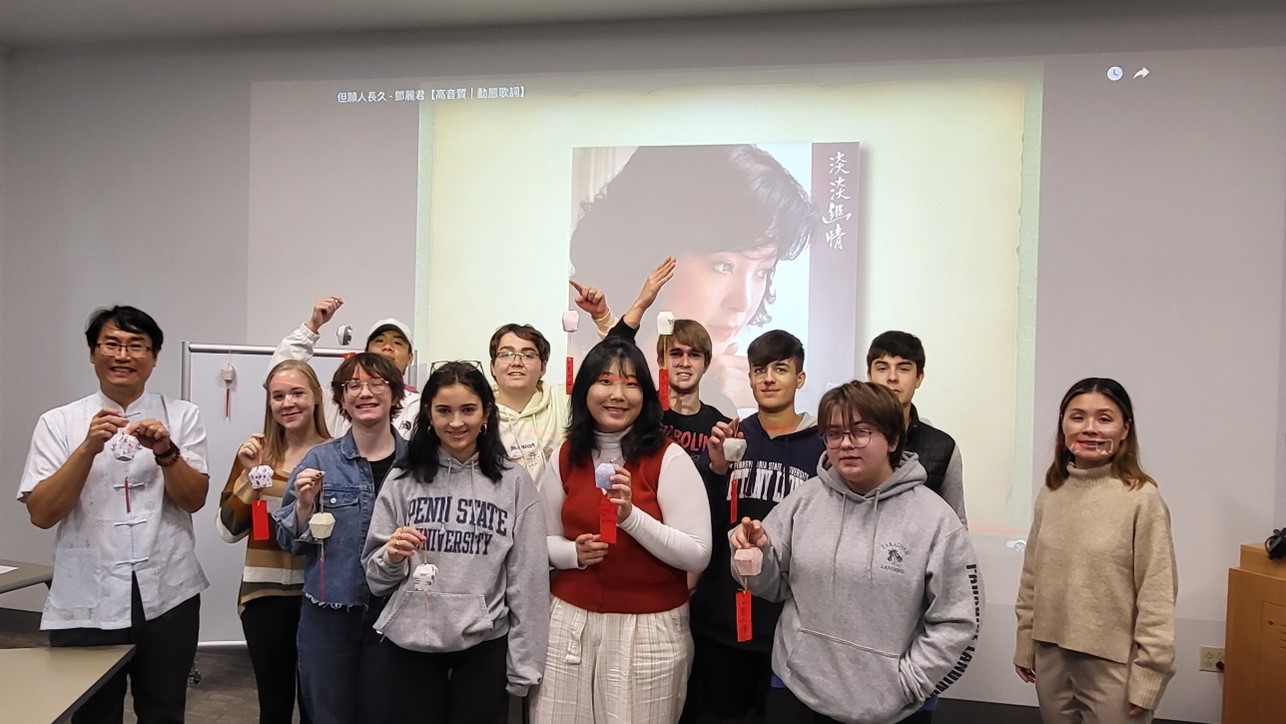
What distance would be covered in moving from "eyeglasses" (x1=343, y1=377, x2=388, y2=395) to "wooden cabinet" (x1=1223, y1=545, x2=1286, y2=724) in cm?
313

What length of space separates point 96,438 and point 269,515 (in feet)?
1.58

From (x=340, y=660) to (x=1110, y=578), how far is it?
1994mm

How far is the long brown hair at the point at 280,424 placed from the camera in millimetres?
2332

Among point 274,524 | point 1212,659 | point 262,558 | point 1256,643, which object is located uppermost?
point 274,524

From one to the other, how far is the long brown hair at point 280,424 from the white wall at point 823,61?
5.84ft

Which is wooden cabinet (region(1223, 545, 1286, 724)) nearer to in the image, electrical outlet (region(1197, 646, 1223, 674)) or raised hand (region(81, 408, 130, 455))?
electrical outlet (region(1197, 646, 1223, 674))

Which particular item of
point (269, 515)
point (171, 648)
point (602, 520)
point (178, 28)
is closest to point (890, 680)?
point (602, 520)

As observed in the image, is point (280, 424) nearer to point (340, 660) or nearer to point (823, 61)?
point (340, 660)

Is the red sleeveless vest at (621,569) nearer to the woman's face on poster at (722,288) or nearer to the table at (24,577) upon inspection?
the woman's face on poster at (722,288)

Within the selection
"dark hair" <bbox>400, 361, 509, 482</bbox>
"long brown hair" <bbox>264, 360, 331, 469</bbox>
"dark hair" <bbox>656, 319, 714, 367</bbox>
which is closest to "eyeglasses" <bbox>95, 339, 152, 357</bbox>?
"long brown hair" <bbox>264, 360, 331, 469</bbox>

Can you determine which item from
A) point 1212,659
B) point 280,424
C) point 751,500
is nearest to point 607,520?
point 751,500

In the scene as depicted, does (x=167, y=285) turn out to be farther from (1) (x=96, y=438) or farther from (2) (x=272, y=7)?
(1) (x=96, y=438)

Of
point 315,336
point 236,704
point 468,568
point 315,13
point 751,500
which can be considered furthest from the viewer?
point 315,13

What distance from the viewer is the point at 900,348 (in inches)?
97.1
